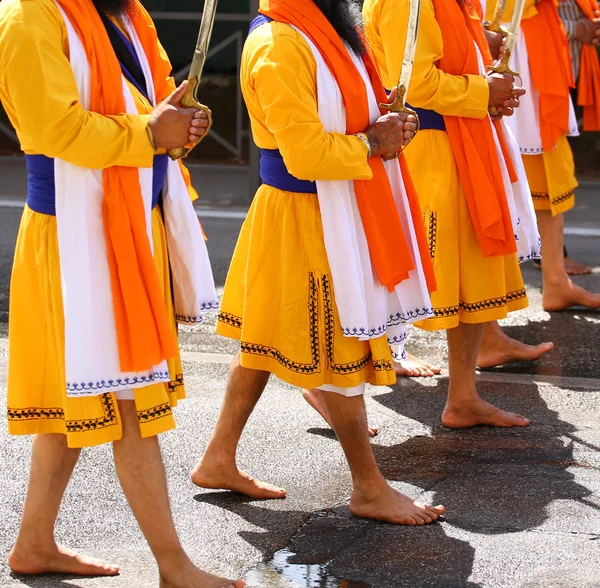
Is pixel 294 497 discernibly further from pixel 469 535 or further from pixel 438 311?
pixel 438 311

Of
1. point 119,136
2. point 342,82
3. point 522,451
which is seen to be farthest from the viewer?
point 522,451

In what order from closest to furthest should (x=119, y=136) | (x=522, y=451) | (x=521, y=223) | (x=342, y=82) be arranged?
(x=119, y=136) < (x=342, y=82) < (x=522, y=451) < (x=521, y=223)

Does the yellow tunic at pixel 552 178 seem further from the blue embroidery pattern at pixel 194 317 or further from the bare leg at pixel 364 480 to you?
the blue embroidery pattern at pixel 194 317

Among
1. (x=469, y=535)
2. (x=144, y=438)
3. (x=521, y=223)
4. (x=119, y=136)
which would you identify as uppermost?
(x=119, y=136)

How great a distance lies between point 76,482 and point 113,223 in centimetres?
138

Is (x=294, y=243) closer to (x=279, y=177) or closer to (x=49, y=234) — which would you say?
(x=279, y=177)

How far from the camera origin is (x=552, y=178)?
6.33 meters

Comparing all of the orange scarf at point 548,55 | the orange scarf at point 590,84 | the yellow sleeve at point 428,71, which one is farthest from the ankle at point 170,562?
the orange scarf at point 590,84

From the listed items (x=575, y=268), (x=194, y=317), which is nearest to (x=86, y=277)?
(x=194, y=317)

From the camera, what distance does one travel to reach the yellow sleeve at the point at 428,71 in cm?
444

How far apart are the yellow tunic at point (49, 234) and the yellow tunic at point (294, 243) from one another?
464 mm

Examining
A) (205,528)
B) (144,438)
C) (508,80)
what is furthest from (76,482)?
(508,80)

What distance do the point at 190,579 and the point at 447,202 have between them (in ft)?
6.54

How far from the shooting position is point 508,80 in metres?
4.62
